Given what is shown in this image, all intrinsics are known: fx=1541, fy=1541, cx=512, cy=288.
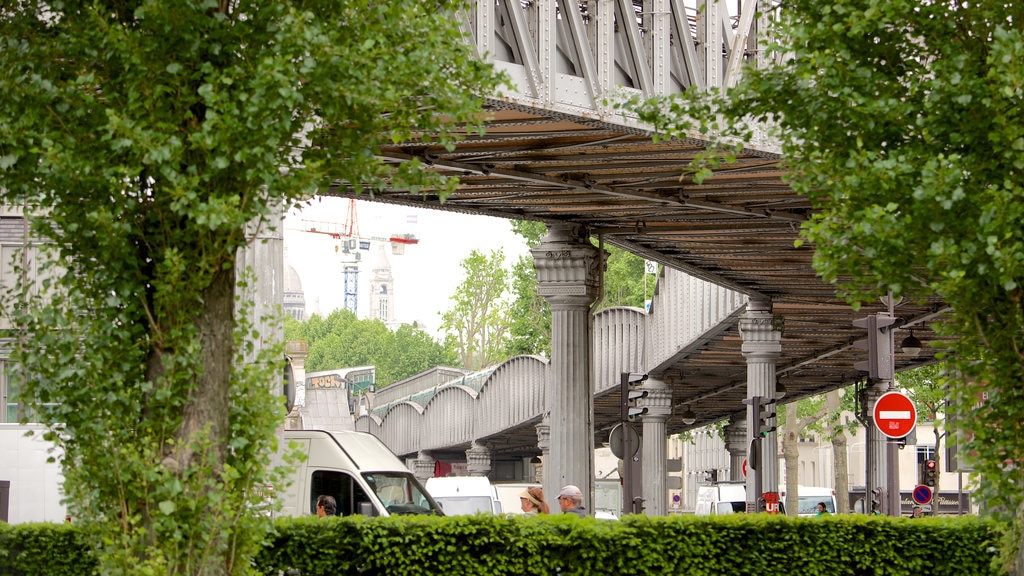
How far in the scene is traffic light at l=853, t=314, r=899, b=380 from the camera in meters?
20.8

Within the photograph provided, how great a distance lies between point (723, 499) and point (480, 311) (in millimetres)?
65409

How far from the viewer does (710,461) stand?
10962cm

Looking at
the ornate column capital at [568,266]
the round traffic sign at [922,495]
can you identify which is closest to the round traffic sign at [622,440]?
the ornate column capital at [568,266]

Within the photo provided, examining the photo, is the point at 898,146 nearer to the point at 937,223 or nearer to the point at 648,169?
the point at 937,223

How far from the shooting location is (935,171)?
29.8ft

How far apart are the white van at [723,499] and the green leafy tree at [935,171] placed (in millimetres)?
35140

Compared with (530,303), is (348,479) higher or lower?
lower

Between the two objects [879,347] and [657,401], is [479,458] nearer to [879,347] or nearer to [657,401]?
[657,401]

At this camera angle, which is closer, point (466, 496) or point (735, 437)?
point (466, 496)

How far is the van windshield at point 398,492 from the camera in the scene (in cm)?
2166

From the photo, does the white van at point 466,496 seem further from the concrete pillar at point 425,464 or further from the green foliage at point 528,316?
the green foliage at point 528,316

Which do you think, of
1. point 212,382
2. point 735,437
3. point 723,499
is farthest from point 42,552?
point 735,437

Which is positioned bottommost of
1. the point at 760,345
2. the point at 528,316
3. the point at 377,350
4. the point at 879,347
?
the point at 879,347

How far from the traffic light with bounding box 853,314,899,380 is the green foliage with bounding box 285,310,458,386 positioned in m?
123
